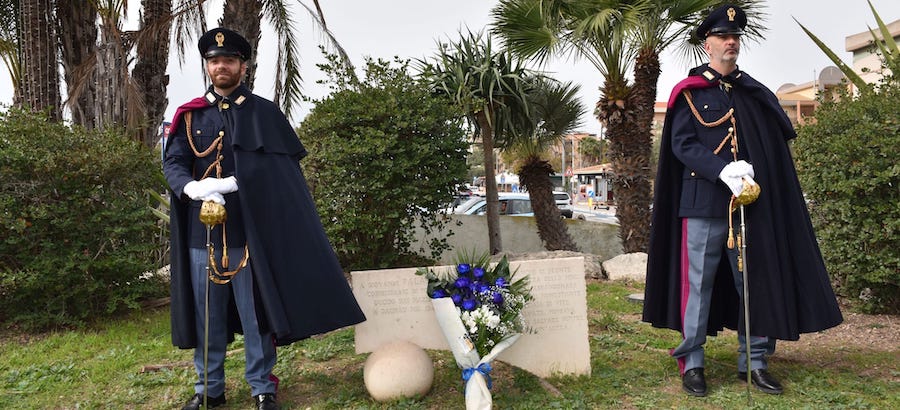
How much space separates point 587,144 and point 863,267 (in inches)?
2284

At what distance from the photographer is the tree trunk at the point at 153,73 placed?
1027 centimetres

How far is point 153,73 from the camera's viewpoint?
1101 centimetres

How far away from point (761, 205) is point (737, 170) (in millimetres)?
331

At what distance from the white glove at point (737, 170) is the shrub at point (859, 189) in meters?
2.32

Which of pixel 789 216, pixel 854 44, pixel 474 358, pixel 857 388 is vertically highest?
pixel 854 44

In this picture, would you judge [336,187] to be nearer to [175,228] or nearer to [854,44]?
[175,228]

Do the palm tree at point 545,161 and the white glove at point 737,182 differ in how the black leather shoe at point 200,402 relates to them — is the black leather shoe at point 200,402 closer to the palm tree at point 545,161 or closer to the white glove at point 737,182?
the white glove at point 737,182

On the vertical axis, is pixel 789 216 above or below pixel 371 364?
above

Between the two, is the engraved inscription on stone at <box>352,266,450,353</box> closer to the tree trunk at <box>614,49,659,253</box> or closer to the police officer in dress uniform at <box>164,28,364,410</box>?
the police officer in dress uniform at <box>164,28,364,410</box>

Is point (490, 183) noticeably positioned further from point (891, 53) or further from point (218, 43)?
point (218, 43)

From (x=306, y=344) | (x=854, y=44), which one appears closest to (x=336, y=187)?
(x=306, y=344)

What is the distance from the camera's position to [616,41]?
27.1 feet

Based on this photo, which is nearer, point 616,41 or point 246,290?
point 246,290

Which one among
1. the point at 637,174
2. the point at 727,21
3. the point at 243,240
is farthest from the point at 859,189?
the point at 243,240
